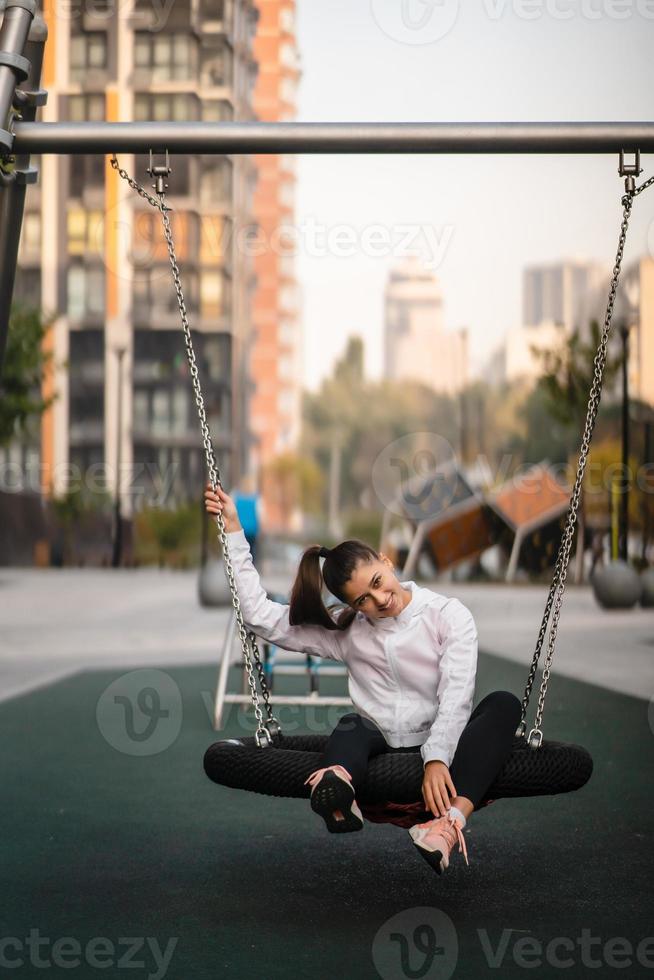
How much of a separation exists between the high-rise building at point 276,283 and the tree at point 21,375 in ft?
69.0

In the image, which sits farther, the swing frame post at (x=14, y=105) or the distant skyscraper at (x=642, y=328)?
the distant skyscraper at (x=642, y=328)

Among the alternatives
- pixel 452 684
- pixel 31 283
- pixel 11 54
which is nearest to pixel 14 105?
pixel 11 54

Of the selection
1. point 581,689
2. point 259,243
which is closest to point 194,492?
point 259,243

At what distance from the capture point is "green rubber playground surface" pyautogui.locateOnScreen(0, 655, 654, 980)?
321 cm

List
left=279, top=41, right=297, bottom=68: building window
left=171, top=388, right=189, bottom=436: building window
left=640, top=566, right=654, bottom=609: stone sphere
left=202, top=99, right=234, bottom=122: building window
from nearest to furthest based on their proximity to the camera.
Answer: left=640, top=566, right=654, bottom=609: stone sphere
left=202, top=99, right=234, bottom=122: building window
left=171, top=388, right=189, bottom=436: building window
left=279, top=41, right=297, bottom=68: building window

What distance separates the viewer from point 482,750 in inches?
133

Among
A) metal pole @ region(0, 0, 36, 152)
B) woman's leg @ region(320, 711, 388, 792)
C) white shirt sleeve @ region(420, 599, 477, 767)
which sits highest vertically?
metal pole @ region(0, 0, 36, 152)

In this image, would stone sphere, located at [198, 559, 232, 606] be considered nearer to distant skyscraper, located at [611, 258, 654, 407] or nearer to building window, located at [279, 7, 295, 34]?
distant skyscraper, located at [611, 258, 654, 407]

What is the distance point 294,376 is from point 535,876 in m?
49.5

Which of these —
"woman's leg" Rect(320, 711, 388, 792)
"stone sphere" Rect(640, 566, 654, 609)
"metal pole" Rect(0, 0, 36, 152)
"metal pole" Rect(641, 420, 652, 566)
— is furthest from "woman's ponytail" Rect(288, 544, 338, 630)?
"metal pole" Rect(641, 420, 652, 566)

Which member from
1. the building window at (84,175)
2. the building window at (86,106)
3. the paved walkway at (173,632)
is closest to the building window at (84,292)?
the building window at (84,175)

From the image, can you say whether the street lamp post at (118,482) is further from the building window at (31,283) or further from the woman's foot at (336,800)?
the woman's foot at (336,800)

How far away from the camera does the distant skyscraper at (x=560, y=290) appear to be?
38781 mm

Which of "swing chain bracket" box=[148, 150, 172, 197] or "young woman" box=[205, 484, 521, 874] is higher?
"swing chain bracket" box=[148, 150, 172, 197]
